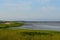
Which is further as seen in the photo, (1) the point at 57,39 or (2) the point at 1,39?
(1) the point at 57,39

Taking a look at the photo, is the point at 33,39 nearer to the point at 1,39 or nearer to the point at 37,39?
the point at 37,39

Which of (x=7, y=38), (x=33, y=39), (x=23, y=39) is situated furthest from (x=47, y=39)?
(x=7, y=38)

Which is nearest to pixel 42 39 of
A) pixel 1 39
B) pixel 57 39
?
pixel 57 39

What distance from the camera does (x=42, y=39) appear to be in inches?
448

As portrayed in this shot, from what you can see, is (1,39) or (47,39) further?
(47,39)

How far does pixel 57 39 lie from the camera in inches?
459

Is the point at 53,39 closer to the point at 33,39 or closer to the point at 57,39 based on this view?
the point at 57,39

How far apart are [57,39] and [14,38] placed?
129 inches

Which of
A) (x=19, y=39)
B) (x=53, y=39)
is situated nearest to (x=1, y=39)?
(x=19, y=39)

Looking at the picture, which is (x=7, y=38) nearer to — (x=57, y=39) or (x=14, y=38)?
(x=14, y=38)

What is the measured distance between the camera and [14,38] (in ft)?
36.9

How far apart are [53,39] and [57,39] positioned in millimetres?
338

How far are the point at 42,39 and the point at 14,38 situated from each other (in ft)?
6.84

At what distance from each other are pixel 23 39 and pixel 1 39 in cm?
155
